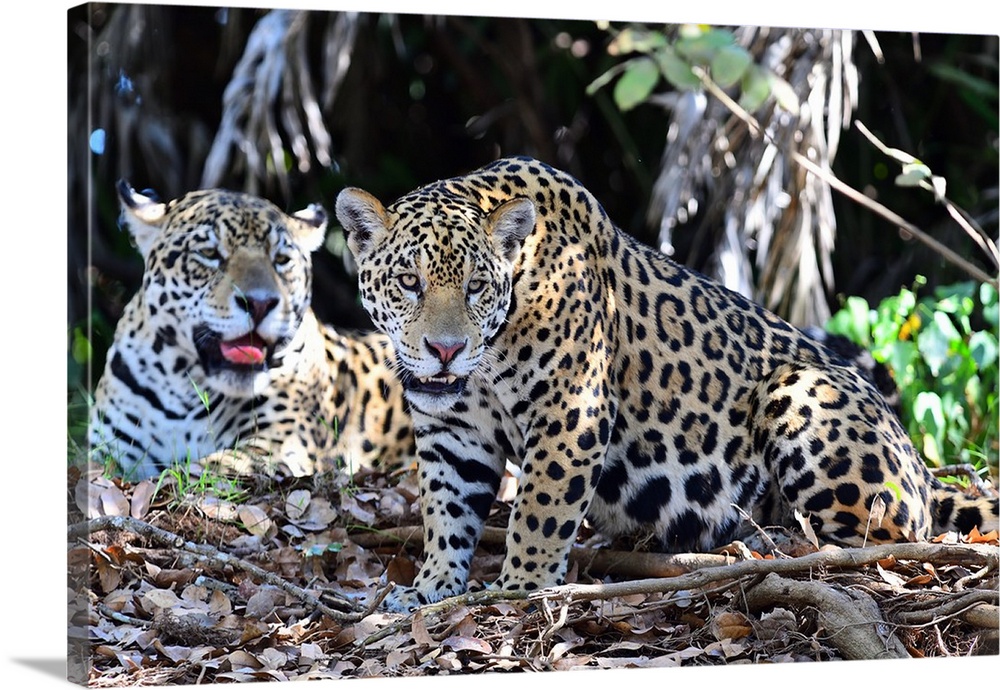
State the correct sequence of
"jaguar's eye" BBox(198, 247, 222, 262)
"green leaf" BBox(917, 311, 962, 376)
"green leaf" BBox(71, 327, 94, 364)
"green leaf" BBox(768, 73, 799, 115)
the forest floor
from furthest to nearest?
"green leaf" BBox(917, 311, 962, 376) < "green leaf" BBox(768, 73, 799, 115) < "jaguar's eye" BBox(198, 247, 222, 262) < the forest floor < "green leaf" BBox(71, 327, 94, 364)

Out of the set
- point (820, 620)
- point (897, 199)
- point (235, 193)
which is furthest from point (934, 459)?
point (235, 193)

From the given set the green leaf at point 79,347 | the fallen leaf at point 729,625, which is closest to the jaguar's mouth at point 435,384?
the green leaf at point 79,347

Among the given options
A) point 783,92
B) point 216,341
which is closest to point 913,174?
point 783,92

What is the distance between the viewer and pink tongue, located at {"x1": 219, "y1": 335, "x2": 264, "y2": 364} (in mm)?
7199

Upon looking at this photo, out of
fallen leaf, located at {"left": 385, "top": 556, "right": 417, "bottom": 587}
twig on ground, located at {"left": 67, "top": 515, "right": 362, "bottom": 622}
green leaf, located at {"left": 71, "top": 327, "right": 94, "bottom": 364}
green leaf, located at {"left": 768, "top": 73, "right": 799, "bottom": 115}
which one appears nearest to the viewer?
green leaf, located at {"left": 71, "top": 327, "right": 94, "bottom": 364}

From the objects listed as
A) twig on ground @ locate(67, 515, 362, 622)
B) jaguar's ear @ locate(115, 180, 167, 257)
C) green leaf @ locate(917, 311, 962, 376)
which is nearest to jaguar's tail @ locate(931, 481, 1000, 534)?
green leaf @ locate(917, 311, 962, 376)

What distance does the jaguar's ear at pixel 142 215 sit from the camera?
6.61 m

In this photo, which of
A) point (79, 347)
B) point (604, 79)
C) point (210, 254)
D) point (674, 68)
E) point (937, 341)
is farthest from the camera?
point (937, 341)

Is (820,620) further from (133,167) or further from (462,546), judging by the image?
(133,167)

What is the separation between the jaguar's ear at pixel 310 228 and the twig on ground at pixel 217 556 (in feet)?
5.12

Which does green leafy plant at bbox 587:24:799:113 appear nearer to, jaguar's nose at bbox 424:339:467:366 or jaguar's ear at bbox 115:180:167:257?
jaguar's nose at bbox 424:339:467:366

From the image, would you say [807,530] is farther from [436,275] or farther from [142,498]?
[142,498]

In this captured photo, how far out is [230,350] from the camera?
7223 mm

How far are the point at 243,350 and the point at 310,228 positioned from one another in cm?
70
